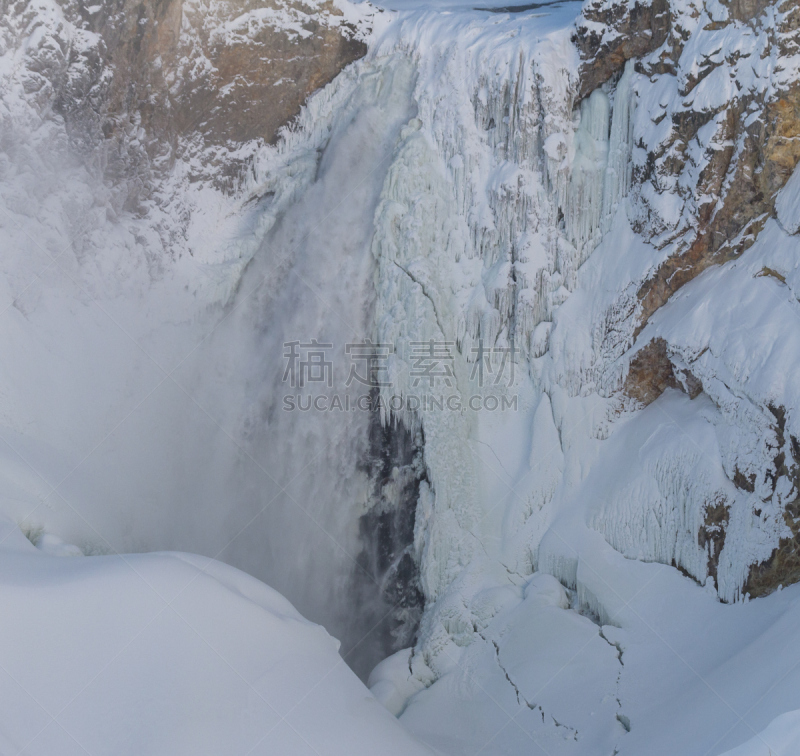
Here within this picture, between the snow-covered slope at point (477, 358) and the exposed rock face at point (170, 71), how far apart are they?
262 millimetres

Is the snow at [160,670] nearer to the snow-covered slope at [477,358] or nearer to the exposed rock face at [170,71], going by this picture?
the snow-covered slope at [477,358]

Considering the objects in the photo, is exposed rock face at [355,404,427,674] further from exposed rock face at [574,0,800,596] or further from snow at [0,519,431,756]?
snow at [0,519,431,756]

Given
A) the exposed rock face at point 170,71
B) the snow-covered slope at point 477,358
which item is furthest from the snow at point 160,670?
the exposed rock face at point 170,71

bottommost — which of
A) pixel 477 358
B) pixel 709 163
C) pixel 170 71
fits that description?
pixel 477 358

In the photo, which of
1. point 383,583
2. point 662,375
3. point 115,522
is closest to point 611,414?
point 662,375

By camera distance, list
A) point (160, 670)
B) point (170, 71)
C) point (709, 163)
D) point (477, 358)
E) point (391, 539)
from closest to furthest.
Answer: point (160, 670)
point (709, 163)
point (391, 539)
point (477, 358)
point (170, 71)

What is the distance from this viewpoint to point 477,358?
29.6ft

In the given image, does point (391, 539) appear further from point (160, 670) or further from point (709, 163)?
point (709, 163)

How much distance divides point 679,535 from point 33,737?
5.56 metres

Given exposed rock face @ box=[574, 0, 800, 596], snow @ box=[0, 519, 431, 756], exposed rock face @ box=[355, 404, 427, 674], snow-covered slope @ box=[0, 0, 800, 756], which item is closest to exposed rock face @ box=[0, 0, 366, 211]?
snow-covered slope @ box=[0, 0, 800, 756]

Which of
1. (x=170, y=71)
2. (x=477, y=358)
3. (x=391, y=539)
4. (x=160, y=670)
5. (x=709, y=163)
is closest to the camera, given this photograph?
(x=160, y=670)

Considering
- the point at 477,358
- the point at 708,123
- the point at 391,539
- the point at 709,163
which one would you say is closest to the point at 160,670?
the point at 391,539

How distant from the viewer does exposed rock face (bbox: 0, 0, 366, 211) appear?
9.58 metres

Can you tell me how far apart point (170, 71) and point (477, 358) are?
515cm
